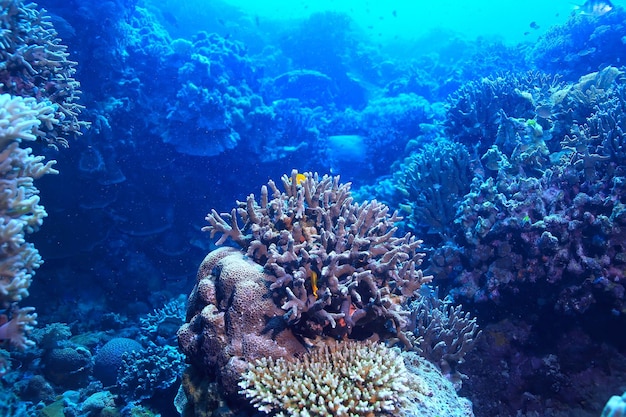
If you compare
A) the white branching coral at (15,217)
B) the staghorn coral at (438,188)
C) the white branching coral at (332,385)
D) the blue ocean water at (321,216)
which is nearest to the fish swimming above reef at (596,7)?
the blue ocean water at (321,216)

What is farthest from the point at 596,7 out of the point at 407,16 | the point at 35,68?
the point at 407,16

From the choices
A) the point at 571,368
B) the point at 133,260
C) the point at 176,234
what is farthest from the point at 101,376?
the point at 571,368

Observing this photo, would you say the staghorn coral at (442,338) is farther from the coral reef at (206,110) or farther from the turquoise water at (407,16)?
the turquoise water at (407,16)

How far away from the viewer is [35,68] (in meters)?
4.70

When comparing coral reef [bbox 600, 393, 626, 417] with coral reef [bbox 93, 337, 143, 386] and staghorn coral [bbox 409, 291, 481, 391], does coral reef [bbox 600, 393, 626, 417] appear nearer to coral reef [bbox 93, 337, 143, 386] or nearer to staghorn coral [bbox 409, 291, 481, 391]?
staghorn coral [bbox 409, 291, 481, 391]

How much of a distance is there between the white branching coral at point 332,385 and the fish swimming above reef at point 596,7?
522 inches

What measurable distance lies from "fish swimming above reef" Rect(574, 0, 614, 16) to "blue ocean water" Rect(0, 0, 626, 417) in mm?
65

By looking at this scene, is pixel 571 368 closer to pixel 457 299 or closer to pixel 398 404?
pixel 457 299

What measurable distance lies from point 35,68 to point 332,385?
17.6 ft

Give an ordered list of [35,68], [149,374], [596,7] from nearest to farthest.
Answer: [35,68]
[149,374]
[596,7]

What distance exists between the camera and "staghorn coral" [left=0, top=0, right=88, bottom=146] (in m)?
4.37

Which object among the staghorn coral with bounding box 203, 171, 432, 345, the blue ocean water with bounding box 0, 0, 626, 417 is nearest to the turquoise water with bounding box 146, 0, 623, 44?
the blue ocean water with bounding box 0, 0, 626, 417

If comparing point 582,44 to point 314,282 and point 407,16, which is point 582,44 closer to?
point 314,282

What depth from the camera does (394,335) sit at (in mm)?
3271
